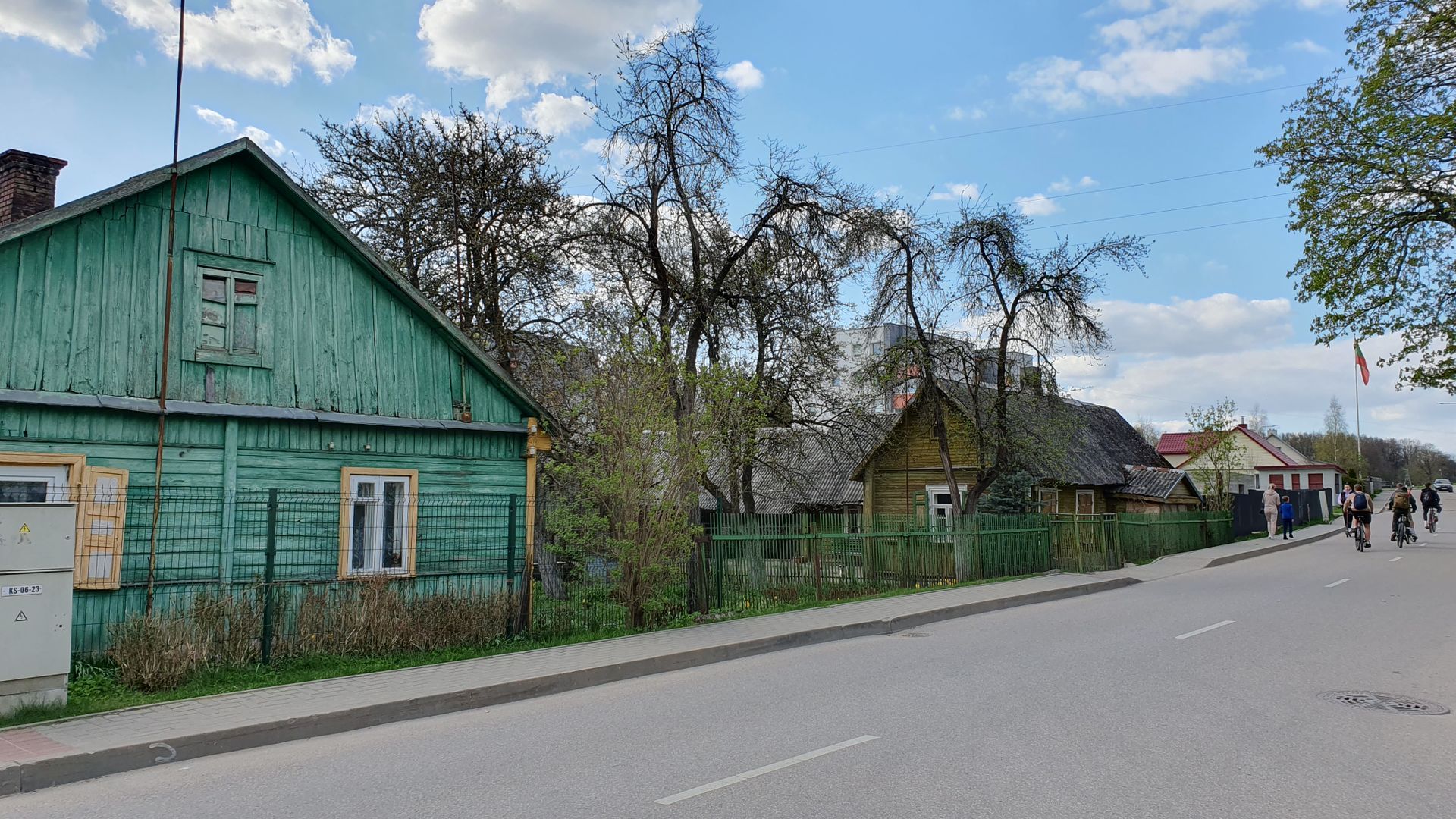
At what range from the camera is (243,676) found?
8922 mm

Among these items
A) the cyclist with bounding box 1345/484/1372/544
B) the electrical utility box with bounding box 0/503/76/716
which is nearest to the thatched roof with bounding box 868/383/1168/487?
the cyclist with bounding box 1345/484/1372/544

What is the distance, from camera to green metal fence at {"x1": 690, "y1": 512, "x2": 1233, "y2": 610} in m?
14.4

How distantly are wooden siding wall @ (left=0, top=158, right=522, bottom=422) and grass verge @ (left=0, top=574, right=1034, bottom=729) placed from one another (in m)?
3.31

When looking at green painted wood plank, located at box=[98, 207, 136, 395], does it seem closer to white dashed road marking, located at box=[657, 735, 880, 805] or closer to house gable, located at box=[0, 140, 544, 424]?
house gable, located at box=[0, 140, 544, 424]

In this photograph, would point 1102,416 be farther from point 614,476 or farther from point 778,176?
point 614,476

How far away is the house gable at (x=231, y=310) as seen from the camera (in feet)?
33.4

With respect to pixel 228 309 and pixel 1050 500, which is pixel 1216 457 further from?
pixel 228 309

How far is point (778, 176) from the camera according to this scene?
776 inches

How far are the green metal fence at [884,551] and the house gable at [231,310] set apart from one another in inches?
147

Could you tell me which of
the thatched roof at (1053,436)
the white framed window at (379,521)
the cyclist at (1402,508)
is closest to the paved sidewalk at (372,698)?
the white framed window at (379,521)

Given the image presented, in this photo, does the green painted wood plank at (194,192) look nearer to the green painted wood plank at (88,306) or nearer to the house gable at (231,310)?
the house gable at (231,310)

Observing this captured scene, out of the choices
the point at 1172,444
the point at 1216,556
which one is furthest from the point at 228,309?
the point at 1172,444

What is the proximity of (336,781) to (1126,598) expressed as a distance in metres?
14.4

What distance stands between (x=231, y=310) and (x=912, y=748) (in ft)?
31.0
